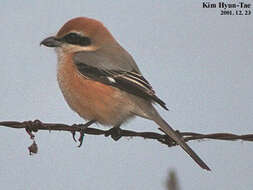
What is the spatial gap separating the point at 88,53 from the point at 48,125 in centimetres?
150

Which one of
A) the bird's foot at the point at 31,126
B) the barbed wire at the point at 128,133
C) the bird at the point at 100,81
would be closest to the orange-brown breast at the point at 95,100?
the bird at the point at 100,81

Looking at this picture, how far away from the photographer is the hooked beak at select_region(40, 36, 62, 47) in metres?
4.97

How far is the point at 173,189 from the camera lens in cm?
169

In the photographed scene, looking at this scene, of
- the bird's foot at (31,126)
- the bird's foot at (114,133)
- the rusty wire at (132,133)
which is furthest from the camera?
the bird's foot at (114,133)

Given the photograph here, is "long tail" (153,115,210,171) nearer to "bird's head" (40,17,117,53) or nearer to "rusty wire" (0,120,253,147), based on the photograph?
"rusty wire" (0,120,253,147)

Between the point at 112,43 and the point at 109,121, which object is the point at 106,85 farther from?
the point at 112,43

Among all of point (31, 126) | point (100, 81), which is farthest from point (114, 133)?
point (31, 126)

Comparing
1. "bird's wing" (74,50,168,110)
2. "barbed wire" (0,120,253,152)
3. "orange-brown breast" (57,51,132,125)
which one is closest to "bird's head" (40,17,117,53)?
"bird's wing" (74,50,168,110)

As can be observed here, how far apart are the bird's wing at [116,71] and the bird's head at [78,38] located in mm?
185

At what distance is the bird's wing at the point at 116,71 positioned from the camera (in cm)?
424

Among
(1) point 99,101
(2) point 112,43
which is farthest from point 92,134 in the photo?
(2) point 112,43

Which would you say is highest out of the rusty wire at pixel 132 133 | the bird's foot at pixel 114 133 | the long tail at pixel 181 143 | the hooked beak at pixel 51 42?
the hooked beak at pixel 51 42

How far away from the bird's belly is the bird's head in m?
0.48

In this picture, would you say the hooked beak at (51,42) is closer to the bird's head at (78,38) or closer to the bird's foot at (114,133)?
the bird's head at (78,38)
